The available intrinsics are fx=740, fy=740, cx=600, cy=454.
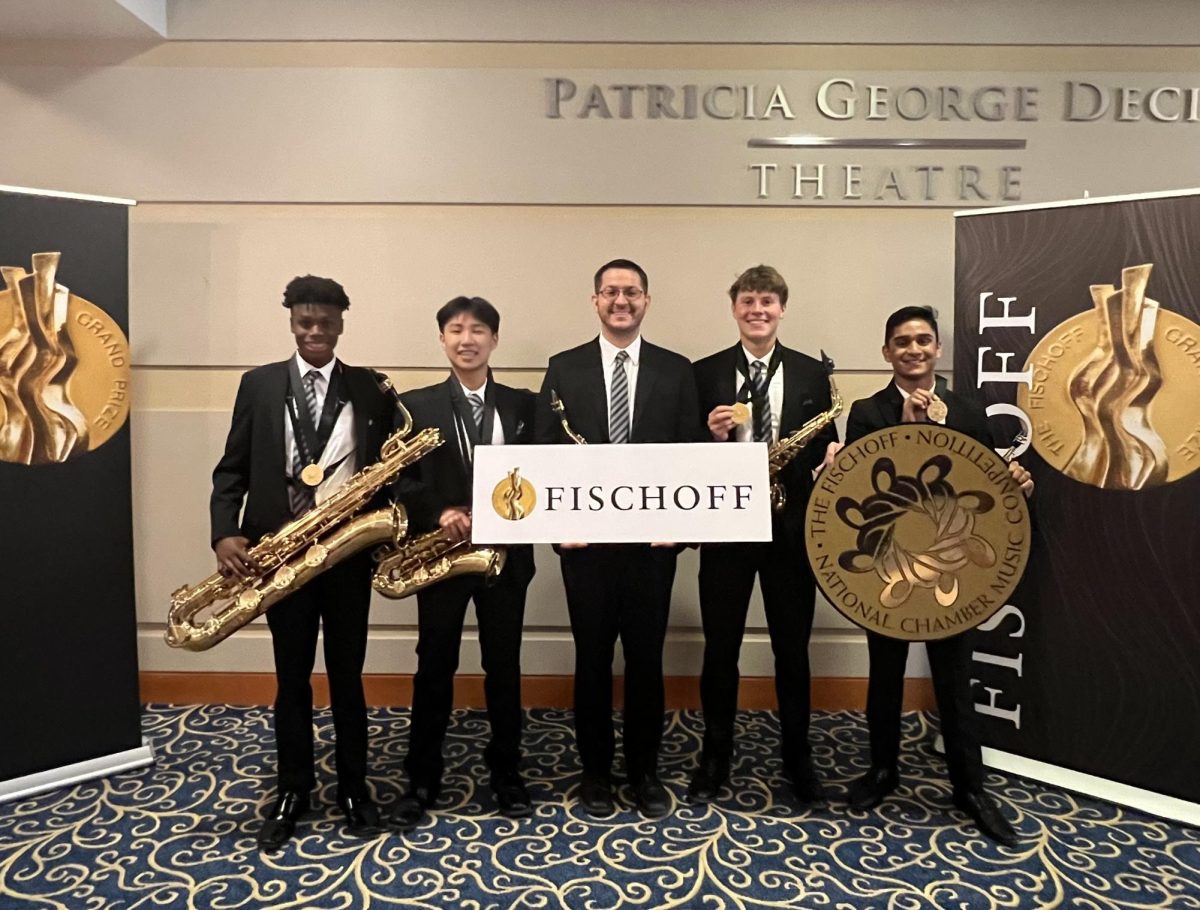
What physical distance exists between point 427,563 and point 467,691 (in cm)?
131

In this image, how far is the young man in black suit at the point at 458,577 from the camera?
111 inches

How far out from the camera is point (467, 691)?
3865 millimetres

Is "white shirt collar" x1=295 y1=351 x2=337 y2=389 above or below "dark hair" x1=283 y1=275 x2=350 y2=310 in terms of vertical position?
below

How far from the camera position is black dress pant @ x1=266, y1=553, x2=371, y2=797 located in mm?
2725

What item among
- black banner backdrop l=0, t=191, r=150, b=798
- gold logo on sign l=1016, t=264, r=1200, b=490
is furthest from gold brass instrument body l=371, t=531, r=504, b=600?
gold logo on sign l=1016, t=264, r=1200, b=490

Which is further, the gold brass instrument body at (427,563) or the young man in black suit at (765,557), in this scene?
the young man in black suit at (765,557)

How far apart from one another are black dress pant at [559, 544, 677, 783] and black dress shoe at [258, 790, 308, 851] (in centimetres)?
107

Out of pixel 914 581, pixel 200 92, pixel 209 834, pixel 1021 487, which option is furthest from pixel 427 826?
pixel 200 92

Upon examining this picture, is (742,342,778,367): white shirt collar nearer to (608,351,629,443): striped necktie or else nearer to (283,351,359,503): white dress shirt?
(608,351,629,443): striped necktie

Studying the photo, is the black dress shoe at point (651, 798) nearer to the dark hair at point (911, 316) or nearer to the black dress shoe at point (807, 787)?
the black dress shoe at point (807, 787)

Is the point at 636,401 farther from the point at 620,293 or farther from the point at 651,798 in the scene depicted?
the point at 651,798

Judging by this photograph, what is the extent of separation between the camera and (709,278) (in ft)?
12.4

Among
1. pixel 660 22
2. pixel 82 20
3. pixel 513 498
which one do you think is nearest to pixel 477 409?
pixel 513 498

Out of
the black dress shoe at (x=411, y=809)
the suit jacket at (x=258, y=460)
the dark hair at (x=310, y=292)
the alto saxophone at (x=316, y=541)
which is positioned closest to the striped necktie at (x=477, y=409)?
the alto saxophone at (x=316, y=541)
